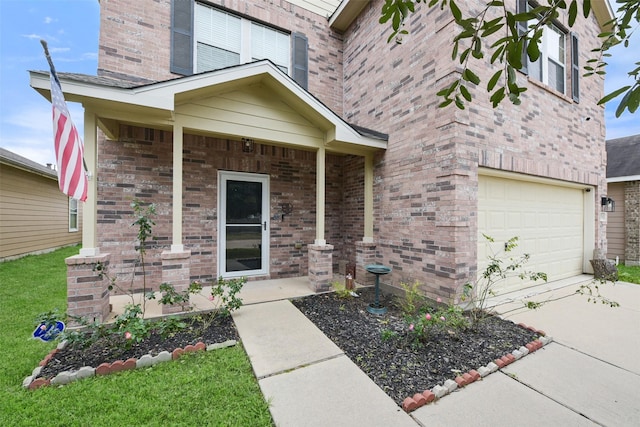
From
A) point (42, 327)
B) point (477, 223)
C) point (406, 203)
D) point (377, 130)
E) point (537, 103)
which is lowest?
point (42, 327)

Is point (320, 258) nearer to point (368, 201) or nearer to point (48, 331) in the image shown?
point (368, 201)

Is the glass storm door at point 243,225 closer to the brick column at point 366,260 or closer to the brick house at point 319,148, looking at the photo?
the brick house at point 319,148

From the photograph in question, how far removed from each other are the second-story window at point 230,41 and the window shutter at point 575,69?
260 inches

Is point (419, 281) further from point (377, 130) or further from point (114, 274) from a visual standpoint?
point (114, 274)

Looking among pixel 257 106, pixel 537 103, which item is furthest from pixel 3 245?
pixel 537 103

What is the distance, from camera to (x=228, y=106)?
4449 mm

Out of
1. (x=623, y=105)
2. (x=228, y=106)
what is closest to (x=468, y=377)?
(x=623, y=105)

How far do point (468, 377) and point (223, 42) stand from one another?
23.3 feet

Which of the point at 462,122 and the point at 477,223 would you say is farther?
the point at 477,223

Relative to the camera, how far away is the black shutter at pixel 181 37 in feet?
17.4

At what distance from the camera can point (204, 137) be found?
213 inches

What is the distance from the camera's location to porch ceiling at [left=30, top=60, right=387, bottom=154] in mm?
3535

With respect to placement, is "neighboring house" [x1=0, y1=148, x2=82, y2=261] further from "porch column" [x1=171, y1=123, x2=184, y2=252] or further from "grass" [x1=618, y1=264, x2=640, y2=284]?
"grass" [x1=618, y1=264, x2=640, y2=284]

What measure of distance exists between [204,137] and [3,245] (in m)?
7.94
